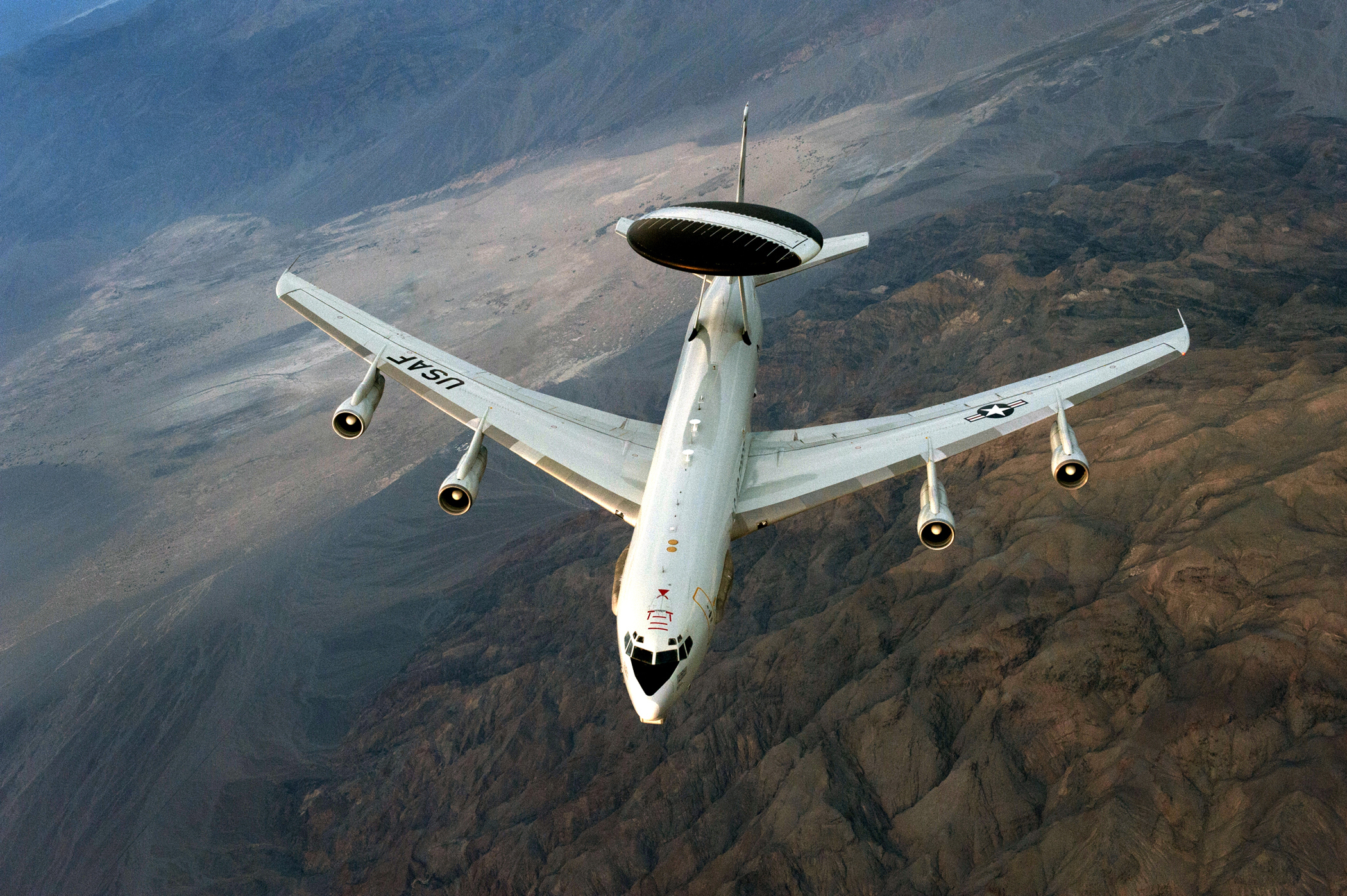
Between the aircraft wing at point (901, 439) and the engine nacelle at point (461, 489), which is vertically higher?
the engine nacelle at point (461, 489)

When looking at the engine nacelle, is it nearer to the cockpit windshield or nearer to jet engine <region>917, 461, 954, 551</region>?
the cockpit windshield

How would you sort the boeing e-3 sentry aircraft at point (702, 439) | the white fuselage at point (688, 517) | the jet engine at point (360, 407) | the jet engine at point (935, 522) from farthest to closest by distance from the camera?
the jet engine at point (360, 407) < the jet engine at point (935, 522) < the boeing e-3 sentry aircraft at point (702, 439) < the white fuselage at point (688, 517)

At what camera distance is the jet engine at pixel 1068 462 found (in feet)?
96.0

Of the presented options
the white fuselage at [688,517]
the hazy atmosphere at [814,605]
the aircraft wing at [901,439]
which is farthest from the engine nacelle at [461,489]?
the hazy atmosphere at [814,605]

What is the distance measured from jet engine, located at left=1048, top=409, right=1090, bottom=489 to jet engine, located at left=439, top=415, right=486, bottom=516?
22433 millimetres

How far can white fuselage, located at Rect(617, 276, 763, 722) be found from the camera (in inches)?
952

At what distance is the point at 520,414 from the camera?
36156 mm

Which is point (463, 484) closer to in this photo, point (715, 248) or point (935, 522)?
point (715, 248)

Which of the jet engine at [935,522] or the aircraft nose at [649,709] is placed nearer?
the aircraft nose at [649,709]

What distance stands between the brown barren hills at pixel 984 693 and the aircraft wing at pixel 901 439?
1237 cm

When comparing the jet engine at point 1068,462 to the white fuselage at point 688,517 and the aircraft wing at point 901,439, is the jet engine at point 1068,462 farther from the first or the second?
the white fuselage at point 688,517

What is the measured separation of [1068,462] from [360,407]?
99.0ft

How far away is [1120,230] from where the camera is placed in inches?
4402

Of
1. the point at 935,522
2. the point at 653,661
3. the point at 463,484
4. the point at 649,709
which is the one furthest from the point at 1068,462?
the point at 463,484
